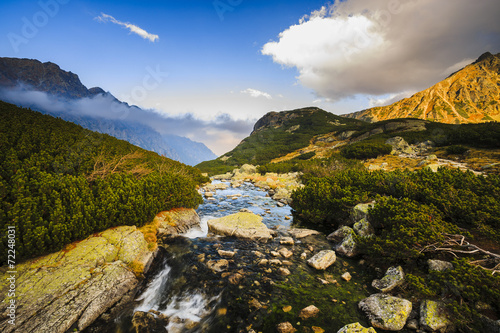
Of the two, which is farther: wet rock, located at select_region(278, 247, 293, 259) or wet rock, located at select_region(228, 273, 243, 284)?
wet rock, located at select_region(278, 247, 293, 259)

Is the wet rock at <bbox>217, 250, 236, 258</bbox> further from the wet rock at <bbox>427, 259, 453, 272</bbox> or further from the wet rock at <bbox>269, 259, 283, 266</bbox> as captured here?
the wet rock at <bbox>427, 259, 453, 272</bbox>

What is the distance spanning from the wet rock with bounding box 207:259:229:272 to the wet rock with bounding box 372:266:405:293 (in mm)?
5394

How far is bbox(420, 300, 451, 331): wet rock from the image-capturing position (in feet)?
14.4

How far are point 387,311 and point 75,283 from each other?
8.60 meters

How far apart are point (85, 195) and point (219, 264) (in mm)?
6008

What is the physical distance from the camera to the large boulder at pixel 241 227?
10539 mm

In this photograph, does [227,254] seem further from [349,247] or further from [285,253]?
[349,247]

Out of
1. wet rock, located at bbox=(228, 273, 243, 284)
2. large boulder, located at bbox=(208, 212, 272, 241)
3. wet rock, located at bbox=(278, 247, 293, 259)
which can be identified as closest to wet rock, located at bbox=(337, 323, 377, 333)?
wet rock, located at bbox=(228, 273, 243, 284)

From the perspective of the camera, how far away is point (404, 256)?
20.5ft

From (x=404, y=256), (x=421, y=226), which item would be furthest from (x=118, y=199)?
(x=421, y=226)

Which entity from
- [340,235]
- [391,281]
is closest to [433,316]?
[391,281]

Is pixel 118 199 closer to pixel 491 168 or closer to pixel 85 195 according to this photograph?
pixel 85 195

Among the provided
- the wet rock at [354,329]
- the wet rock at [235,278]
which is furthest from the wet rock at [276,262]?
the wet rock at [354,329]

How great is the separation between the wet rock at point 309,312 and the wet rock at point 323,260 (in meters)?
2.22
